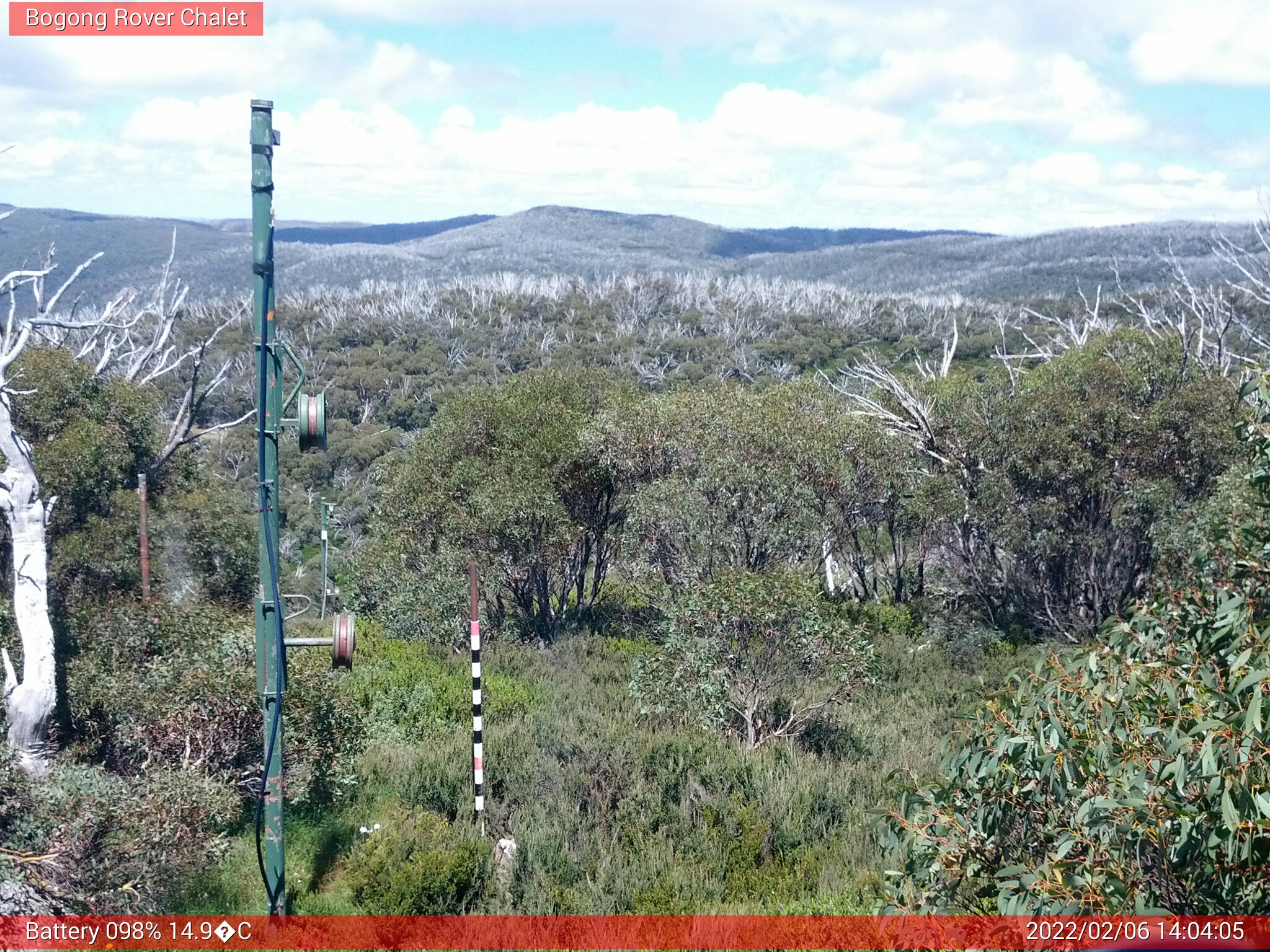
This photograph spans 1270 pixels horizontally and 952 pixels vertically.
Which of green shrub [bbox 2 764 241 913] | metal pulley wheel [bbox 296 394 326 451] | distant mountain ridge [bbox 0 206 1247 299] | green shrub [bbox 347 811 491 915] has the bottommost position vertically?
green shrub [bbox 347 811 491 915]

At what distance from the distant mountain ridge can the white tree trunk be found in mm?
50046

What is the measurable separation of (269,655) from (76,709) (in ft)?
12.3

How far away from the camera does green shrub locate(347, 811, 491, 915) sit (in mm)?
6789

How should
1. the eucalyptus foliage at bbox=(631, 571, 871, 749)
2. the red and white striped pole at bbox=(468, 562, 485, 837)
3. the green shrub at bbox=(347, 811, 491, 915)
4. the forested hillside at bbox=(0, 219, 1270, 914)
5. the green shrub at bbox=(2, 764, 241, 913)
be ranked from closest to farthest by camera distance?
the forested hillside at bbox=(0, 219, 1270, 914)
the green shrub at bbox=(2, 764, 241, 913)
the green shrub at bbox=(347, 811, 491, 915)
the red and white striped pole at bbox=(468, 562, 485, 837)
the eucalyptus foliage at bbox=(631, 571, 871, 749)

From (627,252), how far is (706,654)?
482 ft

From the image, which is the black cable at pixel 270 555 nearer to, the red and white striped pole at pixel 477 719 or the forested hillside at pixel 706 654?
the forested hillside at pixel 706 654

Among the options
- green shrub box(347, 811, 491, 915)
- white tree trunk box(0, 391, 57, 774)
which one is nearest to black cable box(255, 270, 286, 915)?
green shrub box(347, 811, 491, 915)

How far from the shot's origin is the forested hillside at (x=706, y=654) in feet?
14.9

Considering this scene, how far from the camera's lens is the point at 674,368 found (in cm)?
5609

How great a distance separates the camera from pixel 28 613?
8.45 meters

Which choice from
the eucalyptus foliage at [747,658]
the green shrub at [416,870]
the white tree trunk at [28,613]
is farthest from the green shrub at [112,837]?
the eucalyptus foliage at [747,658]

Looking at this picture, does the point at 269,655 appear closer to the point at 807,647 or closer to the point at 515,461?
the point at 807,647

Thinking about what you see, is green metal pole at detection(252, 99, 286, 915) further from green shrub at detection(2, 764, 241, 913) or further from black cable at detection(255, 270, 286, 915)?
green shrub at detection(2, 764, 241, 913)

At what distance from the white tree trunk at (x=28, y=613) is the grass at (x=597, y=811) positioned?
5.75ft
